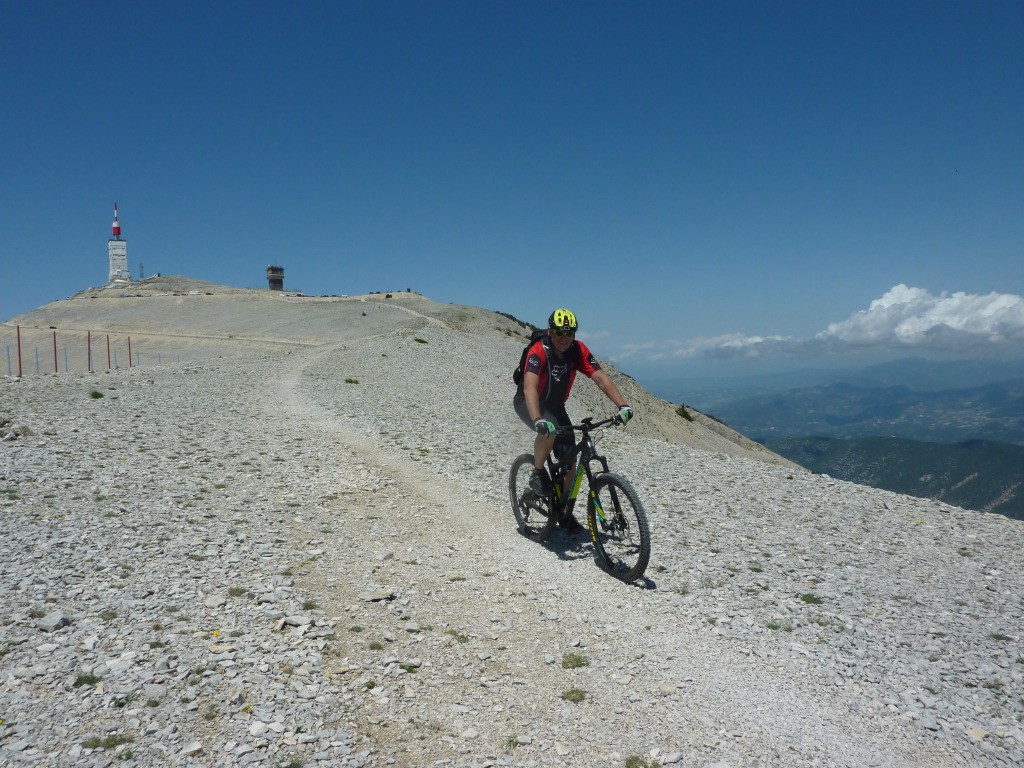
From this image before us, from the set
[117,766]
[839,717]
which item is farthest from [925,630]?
[117,766]

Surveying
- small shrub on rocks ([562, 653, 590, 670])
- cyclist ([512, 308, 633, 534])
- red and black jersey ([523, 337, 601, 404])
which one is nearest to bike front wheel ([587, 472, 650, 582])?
cyclist ([512, 308, 633, 534])

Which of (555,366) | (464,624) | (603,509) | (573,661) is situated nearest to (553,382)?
(555,366)

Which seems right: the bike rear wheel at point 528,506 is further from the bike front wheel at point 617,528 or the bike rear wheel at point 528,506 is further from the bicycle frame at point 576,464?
the bike front wheel at point 617,528

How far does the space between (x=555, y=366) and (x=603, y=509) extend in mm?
2180

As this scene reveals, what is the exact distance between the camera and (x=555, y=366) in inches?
344

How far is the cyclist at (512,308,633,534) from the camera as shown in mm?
8500

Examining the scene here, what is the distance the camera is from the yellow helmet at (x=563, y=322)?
848 cm

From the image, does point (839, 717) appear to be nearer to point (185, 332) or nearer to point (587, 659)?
point (587, 659)

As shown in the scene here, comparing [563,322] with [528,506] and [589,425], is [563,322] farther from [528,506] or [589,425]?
[528,506]

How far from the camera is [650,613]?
22.6 ft

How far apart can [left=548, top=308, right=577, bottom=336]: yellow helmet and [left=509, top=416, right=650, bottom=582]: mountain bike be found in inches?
51.9

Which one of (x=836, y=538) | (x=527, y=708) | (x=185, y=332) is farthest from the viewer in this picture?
(x=185, y=332)

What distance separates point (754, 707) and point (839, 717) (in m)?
0.71

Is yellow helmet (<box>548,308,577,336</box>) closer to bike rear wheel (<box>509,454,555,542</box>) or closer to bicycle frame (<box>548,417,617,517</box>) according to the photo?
bicycle frame (<box>548,417,617,517</box>)
